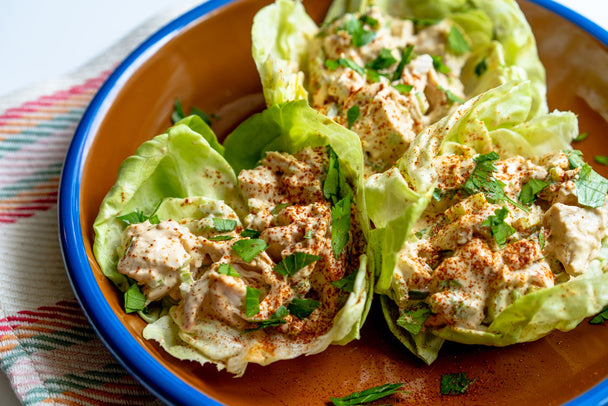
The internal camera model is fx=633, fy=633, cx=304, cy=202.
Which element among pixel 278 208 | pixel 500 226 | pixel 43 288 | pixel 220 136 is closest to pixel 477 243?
pixel 500 226

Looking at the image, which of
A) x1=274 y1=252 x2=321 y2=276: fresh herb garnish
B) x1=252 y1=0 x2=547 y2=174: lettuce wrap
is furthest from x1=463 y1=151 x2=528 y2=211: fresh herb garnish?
x1=274 y1=252 x2=321 y2=276: fresh herb garnish

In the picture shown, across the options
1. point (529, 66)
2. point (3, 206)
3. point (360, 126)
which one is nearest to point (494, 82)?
point (529, 66)

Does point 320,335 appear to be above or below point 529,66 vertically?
below

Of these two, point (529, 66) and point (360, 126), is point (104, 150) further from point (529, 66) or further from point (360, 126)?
point (529, 66)

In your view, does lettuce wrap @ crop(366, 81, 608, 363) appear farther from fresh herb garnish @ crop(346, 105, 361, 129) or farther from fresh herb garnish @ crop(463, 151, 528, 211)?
fresh herb garnish @ crop(346, 105, 361, 129)

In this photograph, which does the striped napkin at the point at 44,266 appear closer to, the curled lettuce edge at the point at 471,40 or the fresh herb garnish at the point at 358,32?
the curled lettuce edge at the point at 471,40

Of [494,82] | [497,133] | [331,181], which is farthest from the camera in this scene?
[494,82]

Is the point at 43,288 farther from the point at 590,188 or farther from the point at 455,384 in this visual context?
the point at 590,188
